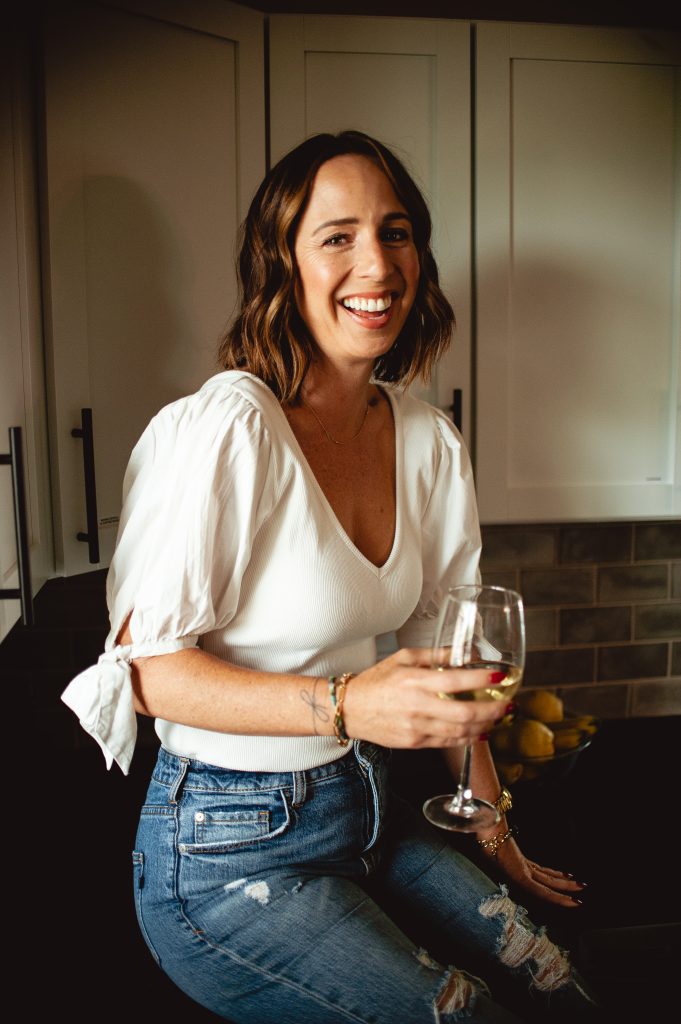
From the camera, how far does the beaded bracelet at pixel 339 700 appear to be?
914 millimetres

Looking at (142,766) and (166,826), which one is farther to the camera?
(142,766)

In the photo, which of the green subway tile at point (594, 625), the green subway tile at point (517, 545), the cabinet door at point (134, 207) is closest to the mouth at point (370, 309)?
the cabinet door at point (134, 207)

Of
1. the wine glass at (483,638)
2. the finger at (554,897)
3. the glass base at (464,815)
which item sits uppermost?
the wine glass at (483,638)

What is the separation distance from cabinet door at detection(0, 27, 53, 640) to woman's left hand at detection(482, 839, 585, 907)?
0.78 meters

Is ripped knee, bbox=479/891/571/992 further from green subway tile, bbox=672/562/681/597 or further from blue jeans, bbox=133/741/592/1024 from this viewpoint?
green subway tile, bbox=672/562/681/597

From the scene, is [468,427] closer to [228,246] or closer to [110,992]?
[228,246]

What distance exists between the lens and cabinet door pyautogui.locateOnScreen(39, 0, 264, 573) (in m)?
1.38

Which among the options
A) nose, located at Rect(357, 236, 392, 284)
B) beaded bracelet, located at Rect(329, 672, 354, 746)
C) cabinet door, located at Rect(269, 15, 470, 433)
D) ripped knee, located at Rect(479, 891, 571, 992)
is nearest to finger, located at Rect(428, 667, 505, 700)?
beaded bracelet, located at Rect(329, 672, 354, 746)

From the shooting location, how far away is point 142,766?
6.06 ft

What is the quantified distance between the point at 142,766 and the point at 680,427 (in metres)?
1.34

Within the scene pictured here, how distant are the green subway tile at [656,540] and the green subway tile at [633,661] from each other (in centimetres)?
24

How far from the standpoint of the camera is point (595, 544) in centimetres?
220

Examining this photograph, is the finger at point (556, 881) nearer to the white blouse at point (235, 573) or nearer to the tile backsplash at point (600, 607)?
the white blouse at point (235, 573)

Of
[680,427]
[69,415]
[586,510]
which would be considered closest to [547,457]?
[586,510]
